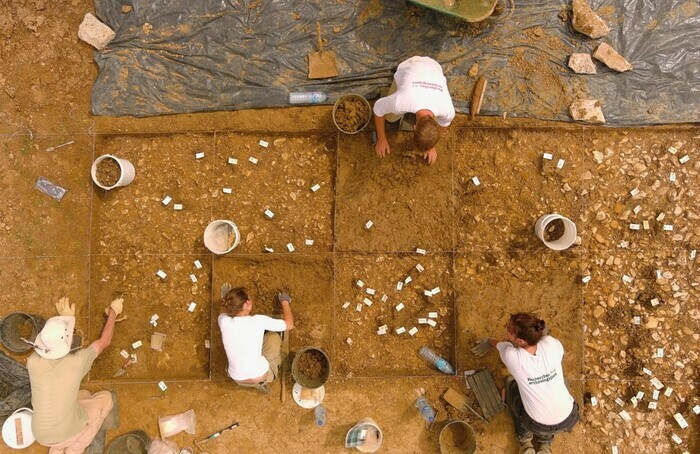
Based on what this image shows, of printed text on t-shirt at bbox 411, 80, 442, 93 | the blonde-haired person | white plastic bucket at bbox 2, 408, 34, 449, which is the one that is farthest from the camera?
white plastic bucket at bbox 2, 408, 34, 449

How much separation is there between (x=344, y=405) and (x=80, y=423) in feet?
8.22

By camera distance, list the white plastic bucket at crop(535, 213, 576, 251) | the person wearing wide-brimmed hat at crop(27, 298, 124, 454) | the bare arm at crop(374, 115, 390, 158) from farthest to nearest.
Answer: the white plastic bucket at crop(535, 213, 576, 251), the bare arm at crop(374, 115, 390, 158), the person wearing wide-brimmed hat at crop(27, 298, 124, 454)

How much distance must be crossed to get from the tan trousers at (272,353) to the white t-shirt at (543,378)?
212cm

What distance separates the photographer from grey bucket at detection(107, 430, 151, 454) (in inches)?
161

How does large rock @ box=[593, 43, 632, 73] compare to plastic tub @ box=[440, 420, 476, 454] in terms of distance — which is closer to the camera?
plastic tub @ box=[440, 420, 476, 454]

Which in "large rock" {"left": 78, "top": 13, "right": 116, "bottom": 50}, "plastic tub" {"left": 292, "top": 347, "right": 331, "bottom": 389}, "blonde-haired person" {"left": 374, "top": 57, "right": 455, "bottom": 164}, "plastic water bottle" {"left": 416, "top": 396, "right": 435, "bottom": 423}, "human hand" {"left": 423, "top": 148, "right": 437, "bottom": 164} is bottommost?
"plastic water bottle" {"left": 416, "top": 396, "right": 435, "bottom": 423}

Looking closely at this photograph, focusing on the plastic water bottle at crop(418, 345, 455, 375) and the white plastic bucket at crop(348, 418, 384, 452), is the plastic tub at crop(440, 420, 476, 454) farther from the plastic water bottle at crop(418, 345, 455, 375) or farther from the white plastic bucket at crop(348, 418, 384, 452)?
the white plastic bucket at crop(348, 418, 384, 452)

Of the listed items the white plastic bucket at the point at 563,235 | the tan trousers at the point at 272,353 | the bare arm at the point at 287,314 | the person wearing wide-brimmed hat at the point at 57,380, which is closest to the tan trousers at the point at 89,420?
the person wearing wide-brimmed hat at the point at 57,380

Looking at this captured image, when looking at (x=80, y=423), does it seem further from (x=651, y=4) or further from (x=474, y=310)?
(x=651, y=4)

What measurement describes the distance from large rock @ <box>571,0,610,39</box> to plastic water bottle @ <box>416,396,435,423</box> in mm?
4063

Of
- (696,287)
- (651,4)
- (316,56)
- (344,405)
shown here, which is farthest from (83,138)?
(696,287)

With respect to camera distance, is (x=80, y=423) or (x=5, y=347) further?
(x=5, y=347)

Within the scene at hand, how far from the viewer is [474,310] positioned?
4.14m

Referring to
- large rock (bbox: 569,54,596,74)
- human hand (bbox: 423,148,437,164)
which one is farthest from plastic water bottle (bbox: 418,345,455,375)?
large rock (bbox: 569,54,596,74)
